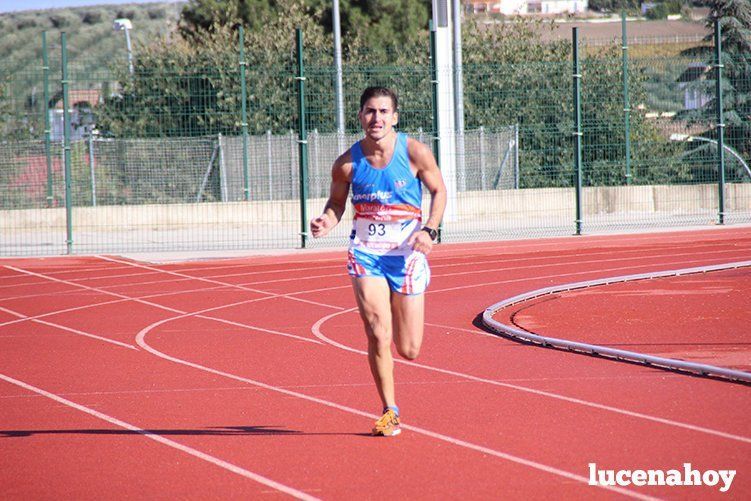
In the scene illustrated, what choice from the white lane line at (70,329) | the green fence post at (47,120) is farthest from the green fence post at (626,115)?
the white lane line at (70,329)

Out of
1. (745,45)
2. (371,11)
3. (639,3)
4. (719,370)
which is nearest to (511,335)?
(719,370)

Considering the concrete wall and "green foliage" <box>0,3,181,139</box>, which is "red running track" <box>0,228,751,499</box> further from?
"green foliage" <box>0,3,181,139</box>

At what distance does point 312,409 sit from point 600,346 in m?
2.78

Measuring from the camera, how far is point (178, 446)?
646cm

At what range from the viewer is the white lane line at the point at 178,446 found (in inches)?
217

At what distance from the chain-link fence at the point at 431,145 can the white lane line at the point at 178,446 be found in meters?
13.2

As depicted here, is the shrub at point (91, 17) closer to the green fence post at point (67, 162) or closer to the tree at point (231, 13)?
the tree at point (231, 13)

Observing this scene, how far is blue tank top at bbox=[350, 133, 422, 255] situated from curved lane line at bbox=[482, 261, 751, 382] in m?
2.63

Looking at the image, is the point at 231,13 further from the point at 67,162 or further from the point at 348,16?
the point at 67,162

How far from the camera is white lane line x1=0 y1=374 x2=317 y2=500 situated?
552 cm

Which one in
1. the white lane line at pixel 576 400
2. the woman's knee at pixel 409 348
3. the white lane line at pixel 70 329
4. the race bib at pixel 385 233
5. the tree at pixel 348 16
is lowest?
the white lane line at pixel 576 400

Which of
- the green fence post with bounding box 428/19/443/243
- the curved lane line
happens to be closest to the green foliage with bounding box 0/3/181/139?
the green fence post with bounding box 428/19/443/243

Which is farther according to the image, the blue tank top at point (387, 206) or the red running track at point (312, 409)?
the blue tank top at point (387, 206)

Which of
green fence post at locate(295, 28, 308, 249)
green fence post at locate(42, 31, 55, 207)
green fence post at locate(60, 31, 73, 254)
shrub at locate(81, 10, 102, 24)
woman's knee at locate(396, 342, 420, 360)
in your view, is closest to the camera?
woman's knee at locate(396, 342, 420, 360)
